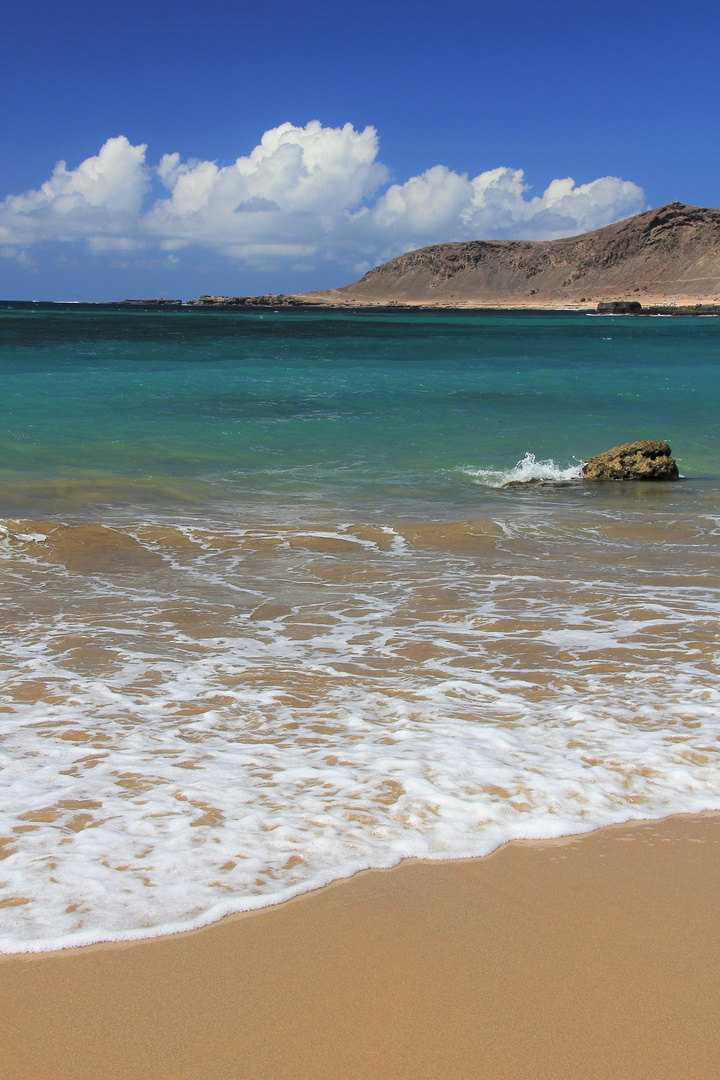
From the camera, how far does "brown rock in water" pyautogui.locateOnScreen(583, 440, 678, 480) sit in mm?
12109

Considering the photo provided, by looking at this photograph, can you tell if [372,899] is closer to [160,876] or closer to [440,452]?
[160,876]

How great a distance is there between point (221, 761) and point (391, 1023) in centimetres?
162

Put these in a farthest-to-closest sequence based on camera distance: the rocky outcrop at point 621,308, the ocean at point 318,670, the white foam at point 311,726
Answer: the rocky outcrop at point 621,308
the ocean at point 318,670
the white foam at point 311,726

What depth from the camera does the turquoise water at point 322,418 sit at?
12328 mm

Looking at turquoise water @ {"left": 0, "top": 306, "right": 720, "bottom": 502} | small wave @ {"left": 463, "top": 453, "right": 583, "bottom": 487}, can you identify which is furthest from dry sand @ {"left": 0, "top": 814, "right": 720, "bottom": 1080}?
small wave @ {"left": 463, "top": 453, "right": 583, "bottom": 487}

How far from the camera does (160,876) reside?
8.87 ft

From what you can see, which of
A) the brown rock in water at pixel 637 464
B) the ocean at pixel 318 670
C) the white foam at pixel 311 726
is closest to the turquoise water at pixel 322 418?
the ocean at pixel 318 670

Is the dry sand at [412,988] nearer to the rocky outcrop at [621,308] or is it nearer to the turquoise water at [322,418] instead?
the turquoise water at [322,418]

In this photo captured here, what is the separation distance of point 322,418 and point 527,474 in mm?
7175

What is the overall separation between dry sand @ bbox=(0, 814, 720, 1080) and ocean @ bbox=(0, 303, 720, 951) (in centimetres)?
16

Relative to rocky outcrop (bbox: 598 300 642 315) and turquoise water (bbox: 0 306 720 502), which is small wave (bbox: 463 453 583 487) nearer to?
turquoise water (bbox: 0 306 720 502)

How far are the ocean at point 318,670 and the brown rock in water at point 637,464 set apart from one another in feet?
1.32

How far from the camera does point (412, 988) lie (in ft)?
7.32

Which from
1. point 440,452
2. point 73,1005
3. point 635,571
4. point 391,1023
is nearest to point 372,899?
point 391,1023
